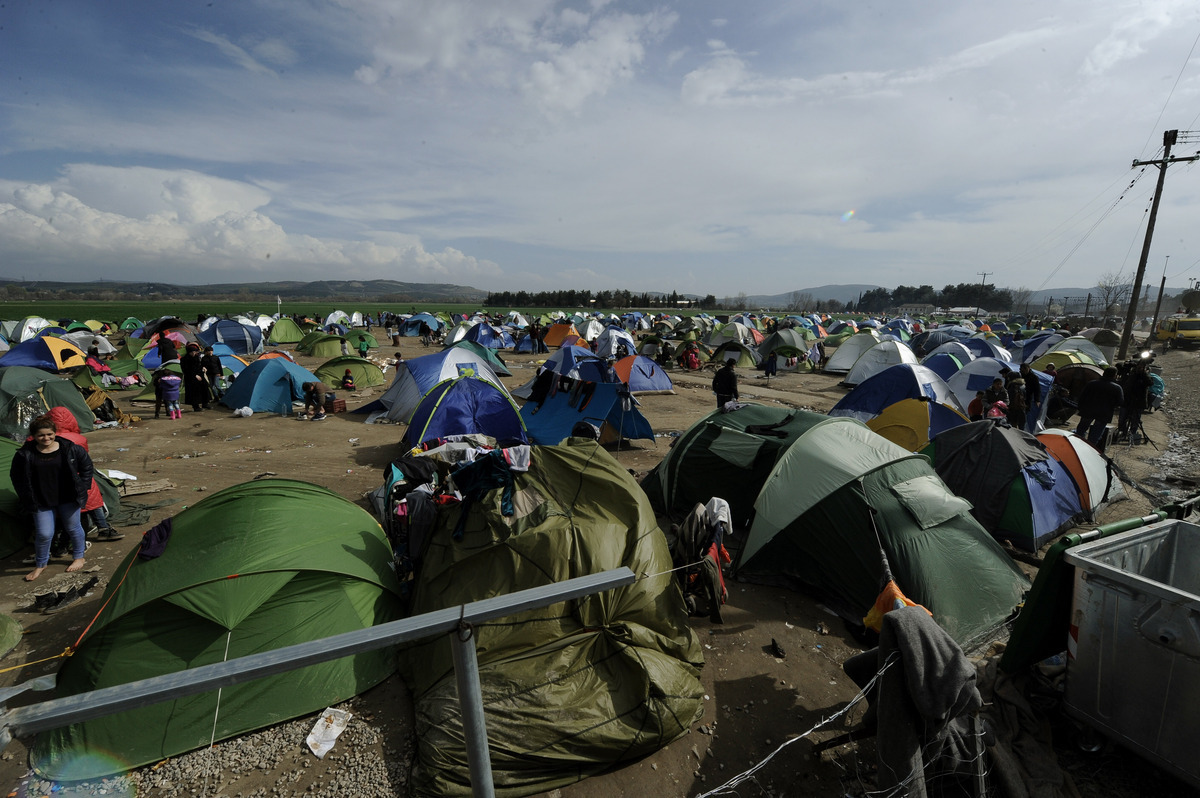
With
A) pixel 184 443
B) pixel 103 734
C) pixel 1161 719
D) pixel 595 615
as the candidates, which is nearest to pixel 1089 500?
pixel 1161 719

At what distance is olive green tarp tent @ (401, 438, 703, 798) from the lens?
3.68 metres

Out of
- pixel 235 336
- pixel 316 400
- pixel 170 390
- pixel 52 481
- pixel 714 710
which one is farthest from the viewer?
pixel 235 336

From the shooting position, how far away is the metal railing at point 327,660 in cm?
118

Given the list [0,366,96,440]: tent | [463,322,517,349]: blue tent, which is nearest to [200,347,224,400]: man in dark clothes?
[0,366,96,440]: tent

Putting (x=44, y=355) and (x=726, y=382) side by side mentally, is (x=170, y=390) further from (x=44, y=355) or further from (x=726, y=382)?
(x=726, y=382)

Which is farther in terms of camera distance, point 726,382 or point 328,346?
point 328,346

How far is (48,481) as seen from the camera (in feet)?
18.5

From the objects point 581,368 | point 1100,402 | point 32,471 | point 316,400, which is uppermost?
point 1100,402

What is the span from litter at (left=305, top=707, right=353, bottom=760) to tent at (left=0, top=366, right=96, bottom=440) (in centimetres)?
1134

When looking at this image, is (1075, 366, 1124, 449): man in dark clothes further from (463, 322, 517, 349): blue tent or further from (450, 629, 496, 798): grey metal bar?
(463, 322, 517, 349): blue tent

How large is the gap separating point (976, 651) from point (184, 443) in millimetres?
13994

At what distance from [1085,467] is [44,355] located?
1052 inches

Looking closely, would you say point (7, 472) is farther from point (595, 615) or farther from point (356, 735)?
point (595, 615)

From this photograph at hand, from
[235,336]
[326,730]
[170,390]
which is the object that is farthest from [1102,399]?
[235,336]
